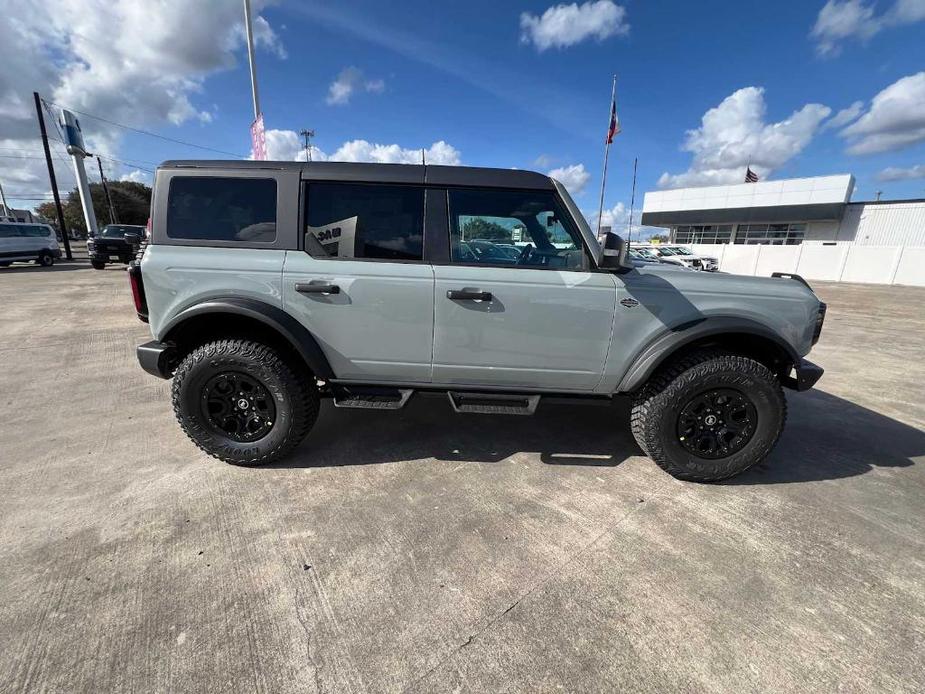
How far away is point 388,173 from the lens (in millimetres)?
2746

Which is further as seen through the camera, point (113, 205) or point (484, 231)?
point (113, 205)

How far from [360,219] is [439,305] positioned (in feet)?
2.47

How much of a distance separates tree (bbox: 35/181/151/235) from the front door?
193ft

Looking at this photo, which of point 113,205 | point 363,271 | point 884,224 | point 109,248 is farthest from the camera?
point 113,205

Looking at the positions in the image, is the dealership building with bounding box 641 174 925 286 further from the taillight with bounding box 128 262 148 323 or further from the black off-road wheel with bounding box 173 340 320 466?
the taillight with bounding box 128 262 148 323

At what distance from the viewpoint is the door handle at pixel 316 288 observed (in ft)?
8.74

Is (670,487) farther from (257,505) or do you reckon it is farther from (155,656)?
(155,656)

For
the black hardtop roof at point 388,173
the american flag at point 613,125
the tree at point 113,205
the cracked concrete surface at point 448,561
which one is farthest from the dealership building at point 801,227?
the tree at point 113,205

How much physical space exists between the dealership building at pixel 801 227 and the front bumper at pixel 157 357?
89.4ft

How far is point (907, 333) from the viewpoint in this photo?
8.32 meters

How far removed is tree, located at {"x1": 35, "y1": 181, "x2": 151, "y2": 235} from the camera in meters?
52.7

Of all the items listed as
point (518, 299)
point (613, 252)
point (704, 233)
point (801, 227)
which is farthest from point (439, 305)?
point (704, 233)

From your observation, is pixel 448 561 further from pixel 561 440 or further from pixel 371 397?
pixel 561 440

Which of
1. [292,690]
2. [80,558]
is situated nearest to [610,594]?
[292,690]
